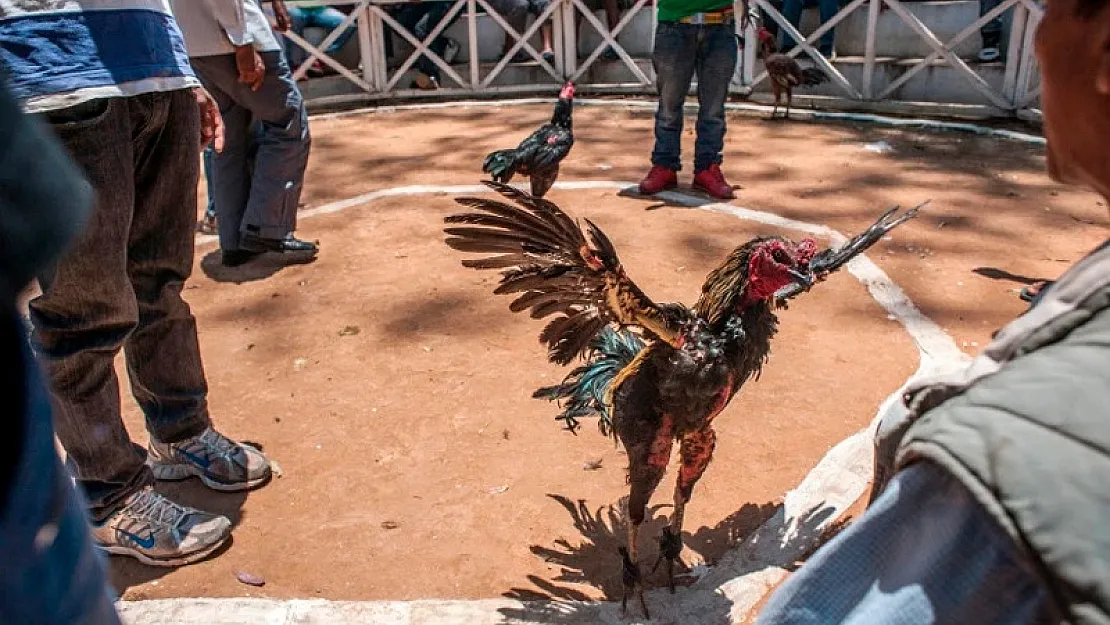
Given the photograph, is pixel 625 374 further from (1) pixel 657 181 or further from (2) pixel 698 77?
(2) pixel 698 77

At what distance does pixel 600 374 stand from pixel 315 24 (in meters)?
12.3

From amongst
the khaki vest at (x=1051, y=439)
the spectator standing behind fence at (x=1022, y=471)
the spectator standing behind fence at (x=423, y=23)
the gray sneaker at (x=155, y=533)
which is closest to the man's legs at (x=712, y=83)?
the gray sneaker at (x=155, y=533)

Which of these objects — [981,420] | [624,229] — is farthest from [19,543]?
[624,229]

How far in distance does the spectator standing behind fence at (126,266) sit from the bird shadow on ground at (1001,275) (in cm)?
461

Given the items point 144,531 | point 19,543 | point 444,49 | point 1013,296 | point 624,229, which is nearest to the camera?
point 19,543

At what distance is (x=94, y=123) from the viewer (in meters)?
2.56

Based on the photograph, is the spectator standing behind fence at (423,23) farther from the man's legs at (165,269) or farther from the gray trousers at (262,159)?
the man's legs at (165,269)

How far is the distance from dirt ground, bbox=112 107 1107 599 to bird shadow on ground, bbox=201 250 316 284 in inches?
1.0

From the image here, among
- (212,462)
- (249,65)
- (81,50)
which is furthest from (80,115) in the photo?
(249,65)

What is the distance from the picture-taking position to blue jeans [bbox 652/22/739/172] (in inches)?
290

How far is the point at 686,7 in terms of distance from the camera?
721 cm

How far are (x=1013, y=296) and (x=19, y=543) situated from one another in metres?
5.43

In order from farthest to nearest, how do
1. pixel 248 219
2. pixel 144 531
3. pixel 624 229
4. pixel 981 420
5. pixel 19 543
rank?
pixel 624 229
pixel 248 219
pixel 144 531
pixel 19 543
pixel 981 420

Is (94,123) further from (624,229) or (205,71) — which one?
(624,229)
